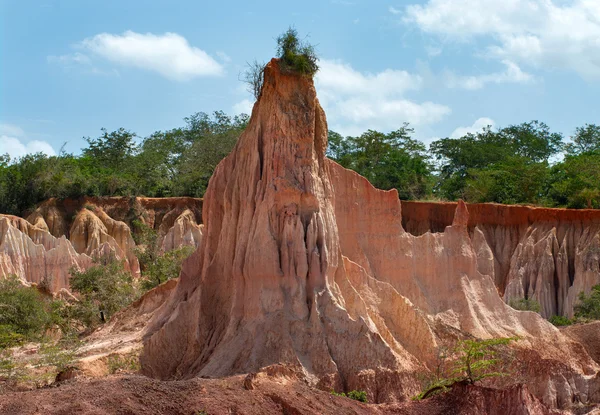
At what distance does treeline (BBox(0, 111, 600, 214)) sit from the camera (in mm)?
56938

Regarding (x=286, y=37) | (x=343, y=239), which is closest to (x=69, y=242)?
(x=343, y=239)

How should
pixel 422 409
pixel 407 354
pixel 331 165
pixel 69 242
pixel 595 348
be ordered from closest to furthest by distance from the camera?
1. pixel 422 409
2. pixel 407 354
3. pixel 331 165
4. pixel 595 348
5. pixel 69 242

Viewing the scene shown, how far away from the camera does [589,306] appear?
40594 millimetres

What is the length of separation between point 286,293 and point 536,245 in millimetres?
26374

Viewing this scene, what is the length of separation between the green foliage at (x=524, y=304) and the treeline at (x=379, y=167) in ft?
33.5

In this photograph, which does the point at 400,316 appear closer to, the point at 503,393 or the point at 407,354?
the point at 407,354

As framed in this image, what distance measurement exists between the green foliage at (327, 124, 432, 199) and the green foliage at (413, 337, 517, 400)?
3168cm

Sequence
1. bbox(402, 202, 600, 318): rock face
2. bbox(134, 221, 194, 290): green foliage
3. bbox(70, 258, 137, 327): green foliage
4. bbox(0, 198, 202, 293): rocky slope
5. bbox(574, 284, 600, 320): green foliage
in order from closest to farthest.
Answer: bbox(70, 258, 137, 327): green foliage < bbox(574, 284, 600, 320): green foliage < bbox(134, 221, 194, 290): green foliage < bbox(402, 202, 600, 318): rock face < bbox(0, 198, 202, 293): rocky slope

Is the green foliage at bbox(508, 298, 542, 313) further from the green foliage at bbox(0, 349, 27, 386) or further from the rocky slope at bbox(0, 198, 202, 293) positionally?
the green foliage at bbox(0, 349, 27, 386)

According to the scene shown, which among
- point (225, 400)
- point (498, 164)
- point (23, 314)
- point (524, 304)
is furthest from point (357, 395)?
point (498, 164)

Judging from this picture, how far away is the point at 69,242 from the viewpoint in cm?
5012

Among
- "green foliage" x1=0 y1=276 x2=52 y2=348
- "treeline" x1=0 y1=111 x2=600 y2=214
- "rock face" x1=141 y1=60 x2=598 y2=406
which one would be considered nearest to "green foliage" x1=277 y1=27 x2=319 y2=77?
"rock face" x1=141 y1=60 x2=598 y2=406

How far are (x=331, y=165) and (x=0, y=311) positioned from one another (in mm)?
13984

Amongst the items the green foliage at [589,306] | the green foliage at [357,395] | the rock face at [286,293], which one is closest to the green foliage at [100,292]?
the rock face at [286,293]
